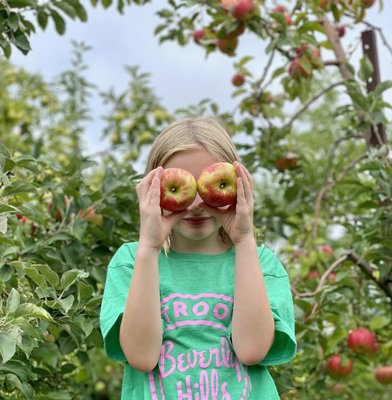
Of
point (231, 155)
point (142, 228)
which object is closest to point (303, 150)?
point (231, 155)

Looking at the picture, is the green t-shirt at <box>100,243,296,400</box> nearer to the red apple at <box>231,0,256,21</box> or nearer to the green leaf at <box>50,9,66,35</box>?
the green leaf at <box>50,9,66,35</box>

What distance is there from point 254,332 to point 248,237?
0.17 m

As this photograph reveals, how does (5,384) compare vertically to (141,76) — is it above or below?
below

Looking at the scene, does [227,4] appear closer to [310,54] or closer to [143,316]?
[310,54]

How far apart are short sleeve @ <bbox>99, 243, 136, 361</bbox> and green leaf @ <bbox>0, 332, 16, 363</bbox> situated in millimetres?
Answer: 164

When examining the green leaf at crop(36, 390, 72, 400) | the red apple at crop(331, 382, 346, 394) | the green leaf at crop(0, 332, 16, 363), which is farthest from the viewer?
the red apple at crop(331, 382, 346, 394)

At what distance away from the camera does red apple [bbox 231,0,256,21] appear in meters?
2.95

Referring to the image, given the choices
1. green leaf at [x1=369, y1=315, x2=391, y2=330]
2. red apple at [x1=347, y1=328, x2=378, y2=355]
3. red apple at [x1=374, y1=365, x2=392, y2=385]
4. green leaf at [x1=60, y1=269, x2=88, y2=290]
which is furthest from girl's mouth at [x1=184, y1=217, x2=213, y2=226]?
red apple at [x1=374, y1=365, x2=392, y2=385]

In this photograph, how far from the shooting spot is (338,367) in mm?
2791

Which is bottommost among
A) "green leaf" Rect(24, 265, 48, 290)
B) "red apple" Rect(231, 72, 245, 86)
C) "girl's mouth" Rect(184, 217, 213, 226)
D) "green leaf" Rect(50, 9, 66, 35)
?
"green leaf" Rect(24, 265, 48, 290)

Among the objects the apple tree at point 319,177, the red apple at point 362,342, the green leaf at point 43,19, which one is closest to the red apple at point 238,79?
the apple tree at point 319,177

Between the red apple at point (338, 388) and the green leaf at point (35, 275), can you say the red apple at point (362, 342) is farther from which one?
the green leaf at point (35, 275)

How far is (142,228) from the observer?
1.35m

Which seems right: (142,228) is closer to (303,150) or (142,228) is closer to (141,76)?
(303,150)
